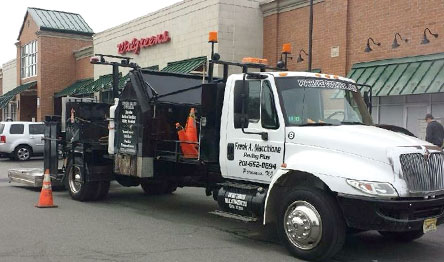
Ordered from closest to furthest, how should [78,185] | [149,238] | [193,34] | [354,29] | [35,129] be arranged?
[149,238] < [78,185] < [354,29] < [193,34] < [35,129]

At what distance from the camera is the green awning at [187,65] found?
2025 centimetres

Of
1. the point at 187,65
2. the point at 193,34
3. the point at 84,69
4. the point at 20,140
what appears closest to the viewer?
the point at 187,65

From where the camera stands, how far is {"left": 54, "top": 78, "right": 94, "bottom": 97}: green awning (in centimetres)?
3210

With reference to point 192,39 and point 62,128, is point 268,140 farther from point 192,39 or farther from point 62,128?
point 192,39

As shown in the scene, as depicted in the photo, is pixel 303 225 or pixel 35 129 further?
pixel 35 129

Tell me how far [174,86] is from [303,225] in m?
4.69

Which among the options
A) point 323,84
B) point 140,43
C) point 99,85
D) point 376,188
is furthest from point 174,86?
point 99,85

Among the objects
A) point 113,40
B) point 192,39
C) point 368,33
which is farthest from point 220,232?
point 113,40

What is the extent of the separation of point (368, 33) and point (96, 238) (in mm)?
11698

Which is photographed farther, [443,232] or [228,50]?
[228,50]

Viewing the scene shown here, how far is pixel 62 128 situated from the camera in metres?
12.0

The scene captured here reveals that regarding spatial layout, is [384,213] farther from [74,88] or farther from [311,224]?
[74,88]

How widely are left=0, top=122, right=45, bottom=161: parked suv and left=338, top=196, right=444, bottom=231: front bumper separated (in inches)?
763

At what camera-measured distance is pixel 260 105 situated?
7.08 metres
